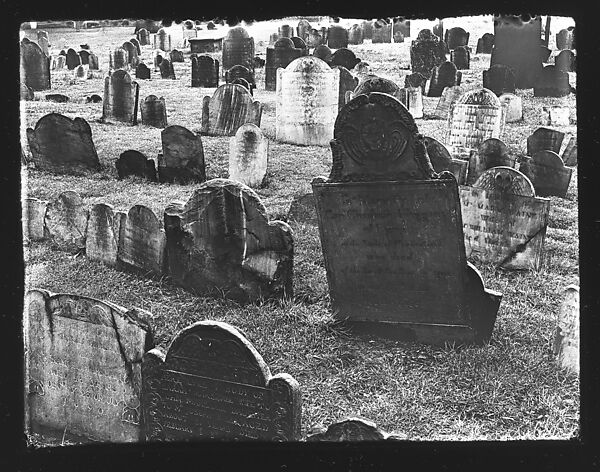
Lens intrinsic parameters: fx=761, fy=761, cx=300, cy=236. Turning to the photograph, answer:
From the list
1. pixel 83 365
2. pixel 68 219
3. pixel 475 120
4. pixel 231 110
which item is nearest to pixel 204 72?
pixel 231 110

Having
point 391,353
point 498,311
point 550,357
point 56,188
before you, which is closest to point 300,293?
point 391,353

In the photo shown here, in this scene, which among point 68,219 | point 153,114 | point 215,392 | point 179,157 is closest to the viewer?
point 215,392

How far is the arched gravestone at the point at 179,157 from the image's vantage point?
30.1 feet

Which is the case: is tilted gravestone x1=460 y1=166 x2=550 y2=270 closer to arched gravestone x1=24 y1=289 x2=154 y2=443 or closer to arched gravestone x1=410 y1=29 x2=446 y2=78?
arched gravestone x1=24 y1=289 x2=154 y2=443

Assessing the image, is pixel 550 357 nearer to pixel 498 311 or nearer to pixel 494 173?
pixel 498 311

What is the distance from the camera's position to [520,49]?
1551 centimetres

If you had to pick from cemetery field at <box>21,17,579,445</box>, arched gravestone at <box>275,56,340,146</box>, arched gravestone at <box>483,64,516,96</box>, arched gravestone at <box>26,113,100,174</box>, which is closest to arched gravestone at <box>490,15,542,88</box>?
arched gravestone at <box>483,64,516,96</box>

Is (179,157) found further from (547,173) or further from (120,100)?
(547,173)

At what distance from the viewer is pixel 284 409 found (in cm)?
402

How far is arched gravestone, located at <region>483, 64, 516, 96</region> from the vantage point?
14703mm

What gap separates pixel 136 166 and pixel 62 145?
1.19 meters

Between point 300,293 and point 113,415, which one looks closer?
point 113,415

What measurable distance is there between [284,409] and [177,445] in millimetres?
806

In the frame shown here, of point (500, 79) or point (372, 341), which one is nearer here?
point (372, 341)
